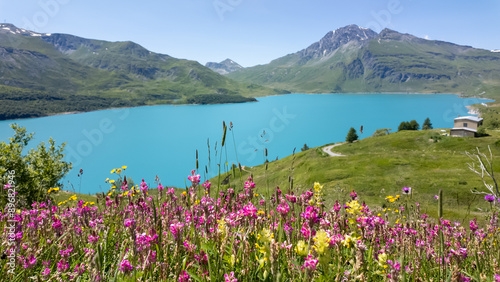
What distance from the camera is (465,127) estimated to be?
10738cm

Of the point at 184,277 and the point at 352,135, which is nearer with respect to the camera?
the point at 184,277

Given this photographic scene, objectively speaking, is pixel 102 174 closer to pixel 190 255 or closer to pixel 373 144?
pixel 373 144

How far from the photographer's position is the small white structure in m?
100

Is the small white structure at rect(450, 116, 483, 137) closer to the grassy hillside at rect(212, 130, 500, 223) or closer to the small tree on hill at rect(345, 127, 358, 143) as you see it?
the grassy hillside at rect(212, 130, 500, 223)

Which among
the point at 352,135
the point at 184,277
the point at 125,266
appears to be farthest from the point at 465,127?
the point at 125,266

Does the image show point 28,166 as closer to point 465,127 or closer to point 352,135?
point 352,135

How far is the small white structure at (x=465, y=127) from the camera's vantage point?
100 m

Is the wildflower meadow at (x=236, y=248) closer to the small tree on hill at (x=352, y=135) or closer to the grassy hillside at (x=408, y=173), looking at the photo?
the grassy hillside at (x=408, y=173)

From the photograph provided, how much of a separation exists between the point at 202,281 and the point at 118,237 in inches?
103

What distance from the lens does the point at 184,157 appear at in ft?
602

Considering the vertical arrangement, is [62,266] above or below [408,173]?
above

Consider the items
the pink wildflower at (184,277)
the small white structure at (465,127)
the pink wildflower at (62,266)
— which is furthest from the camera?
the small white structure at (465,127)

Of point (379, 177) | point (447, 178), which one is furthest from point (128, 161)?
point (447, 178)

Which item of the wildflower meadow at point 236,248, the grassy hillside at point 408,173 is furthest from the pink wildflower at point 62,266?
the grassy hillside at point 408,173
